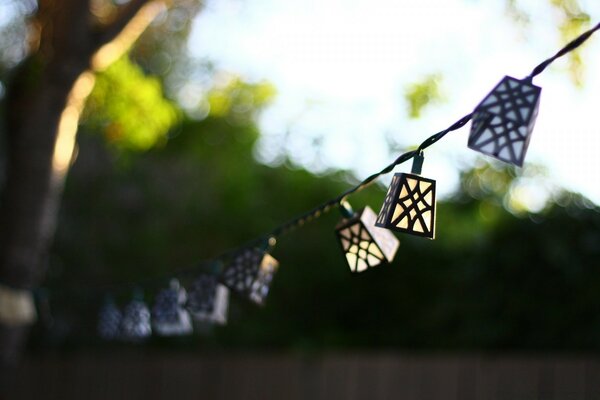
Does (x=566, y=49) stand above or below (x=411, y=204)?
above

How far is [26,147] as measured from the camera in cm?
557

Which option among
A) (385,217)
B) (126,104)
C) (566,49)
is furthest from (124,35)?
(566,49)

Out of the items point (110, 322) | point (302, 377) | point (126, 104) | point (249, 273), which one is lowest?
point (302, 377)

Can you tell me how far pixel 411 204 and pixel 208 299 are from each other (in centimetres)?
166

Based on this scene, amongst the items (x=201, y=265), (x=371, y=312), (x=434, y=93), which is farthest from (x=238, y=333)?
(x=201, y=265)

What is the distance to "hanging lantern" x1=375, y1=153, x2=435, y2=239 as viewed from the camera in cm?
202

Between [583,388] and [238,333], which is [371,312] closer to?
[238,333]

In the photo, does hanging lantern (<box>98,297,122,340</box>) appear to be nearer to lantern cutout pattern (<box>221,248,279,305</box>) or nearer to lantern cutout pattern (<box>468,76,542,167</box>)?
lantern cutout pattern (<box>221,248,279,305</box>)

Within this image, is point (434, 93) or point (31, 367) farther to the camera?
point (31, 367)

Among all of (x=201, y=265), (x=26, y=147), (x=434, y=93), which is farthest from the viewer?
(x=434, y=93)

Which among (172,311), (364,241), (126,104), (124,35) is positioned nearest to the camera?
(364,241)

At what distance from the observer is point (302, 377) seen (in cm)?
834

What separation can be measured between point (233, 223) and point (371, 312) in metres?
1.77

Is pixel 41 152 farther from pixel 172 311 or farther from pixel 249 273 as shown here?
pixel 249 273
